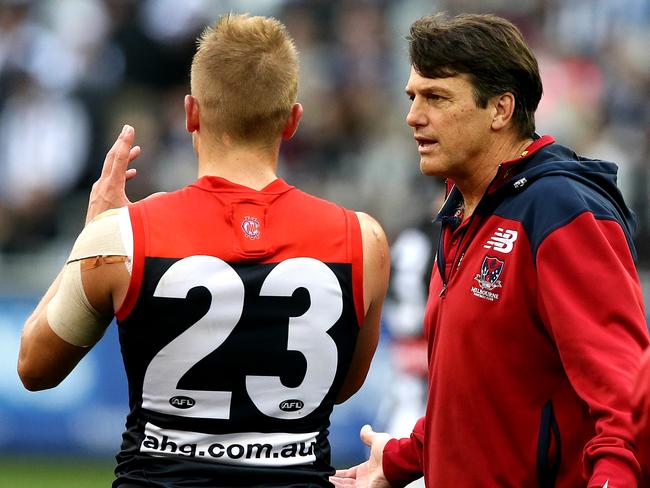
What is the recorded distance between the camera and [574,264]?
11.2ft

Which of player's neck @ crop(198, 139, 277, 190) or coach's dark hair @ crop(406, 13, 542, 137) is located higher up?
coach's dark hair @ crop(406, 13, 542, 137)

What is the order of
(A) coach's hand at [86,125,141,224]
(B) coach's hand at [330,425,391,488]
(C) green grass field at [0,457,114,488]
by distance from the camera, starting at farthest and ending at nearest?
(C) green grass field at [0,457,114,488] < (B) coach's hand at [330,425,391,488] < (A) coach's hand at [86,125,141,224]

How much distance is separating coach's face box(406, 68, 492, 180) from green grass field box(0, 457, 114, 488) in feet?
21.0

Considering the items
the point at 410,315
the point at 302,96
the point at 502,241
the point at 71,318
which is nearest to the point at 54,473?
the point at 410,315

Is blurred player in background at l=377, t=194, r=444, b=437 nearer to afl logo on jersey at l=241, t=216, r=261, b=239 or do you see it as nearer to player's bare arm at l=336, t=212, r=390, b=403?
player's bare arm at l=336, t=212, r=390, b=403

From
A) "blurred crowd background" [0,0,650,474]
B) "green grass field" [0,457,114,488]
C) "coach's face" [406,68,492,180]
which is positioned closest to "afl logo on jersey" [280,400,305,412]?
"coach's face" [406,68,492,180]

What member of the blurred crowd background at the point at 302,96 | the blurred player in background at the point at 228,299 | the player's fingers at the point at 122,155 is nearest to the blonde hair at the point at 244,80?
the blurred player in background at the point at 228,299

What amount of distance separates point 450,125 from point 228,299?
0.86 m

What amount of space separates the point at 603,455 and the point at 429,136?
1.15 metres

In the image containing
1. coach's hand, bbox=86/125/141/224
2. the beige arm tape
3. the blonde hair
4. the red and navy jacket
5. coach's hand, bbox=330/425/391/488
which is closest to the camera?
the red and navy jacket

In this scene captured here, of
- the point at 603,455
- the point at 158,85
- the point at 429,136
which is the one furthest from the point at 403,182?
the point at 603,455

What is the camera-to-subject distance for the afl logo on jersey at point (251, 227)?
361 cm

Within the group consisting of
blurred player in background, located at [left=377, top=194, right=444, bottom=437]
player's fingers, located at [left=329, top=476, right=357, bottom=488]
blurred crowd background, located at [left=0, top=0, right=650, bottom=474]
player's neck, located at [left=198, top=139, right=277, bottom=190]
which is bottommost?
player's fingers, located at [left=329, top=476, right=357, bottom=488]

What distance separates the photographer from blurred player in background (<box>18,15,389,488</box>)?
11.6 feet
